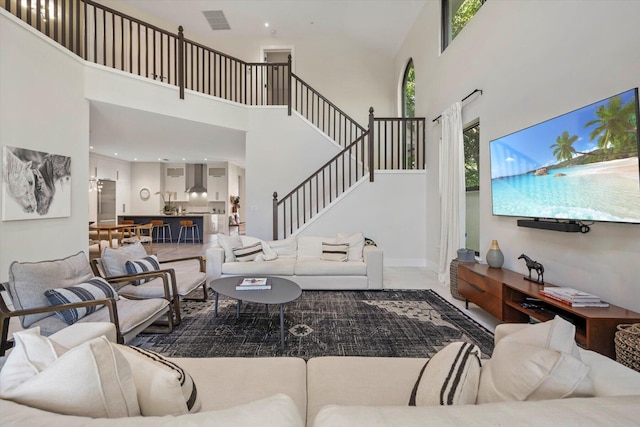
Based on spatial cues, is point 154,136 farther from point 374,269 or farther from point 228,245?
point 374,269

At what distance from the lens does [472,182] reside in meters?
4.47

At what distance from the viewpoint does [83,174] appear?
4586mm

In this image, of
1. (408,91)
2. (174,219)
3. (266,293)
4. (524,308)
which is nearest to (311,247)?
(266,293)

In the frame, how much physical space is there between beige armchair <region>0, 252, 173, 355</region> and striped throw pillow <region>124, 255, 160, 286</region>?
0.54 m

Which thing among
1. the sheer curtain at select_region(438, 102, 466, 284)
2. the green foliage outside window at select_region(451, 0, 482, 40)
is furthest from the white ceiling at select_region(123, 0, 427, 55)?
the sheer curtain at select_region(438, 102, 466, 284)

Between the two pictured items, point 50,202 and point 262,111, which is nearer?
point 50,202

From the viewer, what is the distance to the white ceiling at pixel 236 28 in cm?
596

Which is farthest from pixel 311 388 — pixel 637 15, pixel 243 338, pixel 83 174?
pixel 83 174

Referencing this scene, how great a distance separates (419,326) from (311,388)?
2.04 m

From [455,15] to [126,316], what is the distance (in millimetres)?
6151

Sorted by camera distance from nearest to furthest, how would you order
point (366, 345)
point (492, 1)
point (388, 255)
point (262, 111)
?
1. point (366, 345)
2. point (492, 1)
3. point (388, 255)
4. point (262, 111)

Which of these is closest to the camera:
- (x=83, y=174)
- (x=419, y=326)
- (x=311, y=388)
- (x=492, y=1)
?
(x=311, y=388)

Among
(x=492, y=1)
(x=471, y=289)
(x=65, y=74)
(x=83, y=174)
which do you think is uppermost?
(x=492, y=1)

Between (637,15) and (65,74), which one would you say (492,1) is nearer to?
(637,15)
